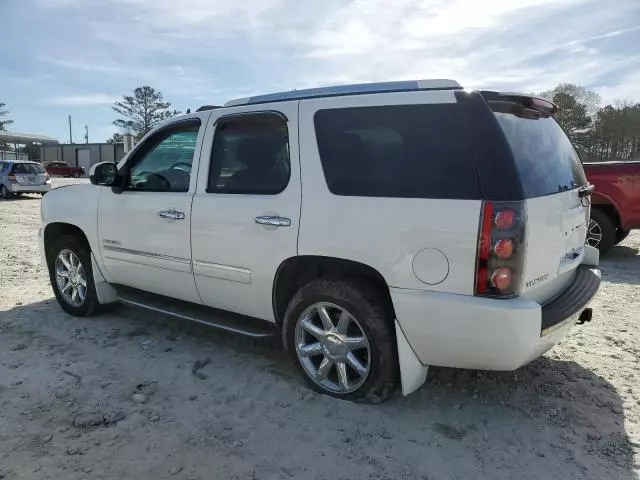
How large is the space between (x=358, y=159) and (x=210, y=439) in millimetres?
1843

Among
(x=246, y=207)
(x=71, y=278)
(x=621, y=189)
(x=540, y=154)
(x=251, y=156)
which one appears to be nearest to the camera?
(x=540, y=154)

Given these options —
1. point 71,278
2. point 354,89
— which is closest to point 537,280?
point 354,89

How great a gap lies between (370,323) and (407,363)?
312mm

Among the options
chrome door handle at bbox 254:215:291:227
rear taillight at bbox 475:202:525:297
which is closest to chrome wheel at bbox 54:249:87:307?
chrome door handle at bbox 254:215:291:227

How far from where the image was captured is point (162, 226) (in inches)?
162

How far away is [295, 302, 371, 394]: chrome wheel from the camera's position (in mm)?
3279

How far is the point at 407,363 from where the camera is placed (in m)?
3.05

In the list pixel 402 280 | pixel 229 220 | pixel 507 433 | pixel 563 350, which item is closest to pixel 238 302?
pixel 229 220

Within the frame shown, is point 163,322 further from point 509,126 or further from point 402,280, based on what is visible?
point 509,126

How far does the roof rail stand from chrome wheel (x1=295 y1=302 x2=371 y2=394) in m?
1.37

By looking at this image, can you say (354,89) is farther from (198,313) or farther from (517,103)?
(198,313)

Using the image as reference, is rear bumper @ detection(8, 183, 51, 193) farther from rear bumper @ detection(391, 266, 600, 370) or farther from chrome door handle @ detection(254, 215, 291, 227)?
rear bumper @ detection(391, 266, 600, 370)

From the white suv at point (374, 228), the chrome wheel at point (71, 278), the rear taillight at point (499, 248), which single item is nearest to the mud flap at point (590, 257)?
the white suv at point (374, 228)

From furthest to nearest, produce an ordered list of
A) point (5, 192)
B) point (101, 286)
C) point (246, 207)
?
point (5, 192)
point (101, 286)
point (246, 207)
